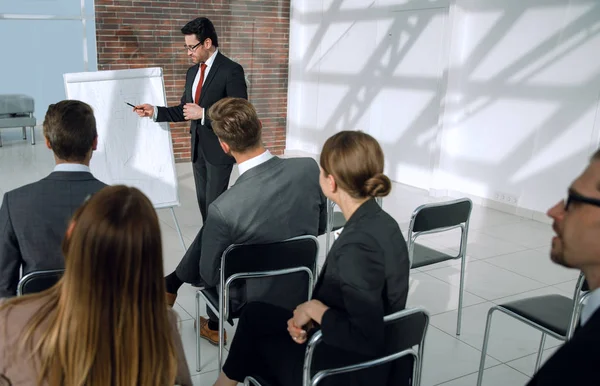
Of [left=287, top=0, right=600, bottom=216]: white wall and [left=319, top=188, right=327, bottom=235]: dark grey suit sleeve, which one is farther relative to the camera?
[left=287, top=0, right=600, bottom=216]: white wall

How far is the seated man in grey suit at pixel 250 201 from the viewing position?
6.96 ft

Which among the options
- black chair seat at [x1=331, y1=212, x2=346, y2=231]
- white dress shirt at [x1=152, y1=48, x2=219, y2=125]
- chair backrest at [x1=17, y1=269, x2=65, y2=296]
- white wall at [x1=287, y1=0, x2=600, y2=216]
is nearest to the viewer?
chair backrest at [x1=17, y1=269, x2=65, y2=296]

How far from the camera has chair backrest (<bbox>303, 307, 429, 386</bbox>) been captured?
1490 millimetres

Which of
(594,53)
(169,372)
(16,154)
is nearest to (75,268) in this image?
Answer: (169,372)

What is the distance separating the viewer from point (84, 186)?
194 cm

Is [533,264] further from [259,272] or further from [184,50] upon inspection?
[184,50]

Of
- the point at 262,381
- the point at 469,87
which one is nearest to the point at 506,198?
the point at 469,87

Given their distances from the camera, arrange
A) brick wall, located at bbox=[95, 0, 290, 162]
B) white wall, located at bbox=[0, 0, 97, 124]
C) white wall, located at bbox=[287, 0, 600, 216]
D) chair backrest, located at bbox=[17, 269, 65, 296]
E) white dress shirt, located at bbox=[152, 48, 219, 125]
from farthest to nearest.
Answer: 1. white wall, located at bbox=[0, 0, 97, 124]
2. brick wall, located at bbox=[95, 0, 290, 162]
3. white wall, located at bbox=[287, 0, 600, 216]
4. white dress shirt, located at bbox=[152, 48, 219, 125]
5. chair backrest, located at bbox=[17, 269, 65, 296]

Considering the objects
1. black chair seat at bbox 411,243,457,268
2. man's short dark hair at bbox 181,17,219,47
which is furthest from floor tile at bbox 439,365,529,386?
man's short dark hair at bbox 181,17,219,47

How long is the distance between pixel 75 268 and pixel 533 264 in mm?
3775

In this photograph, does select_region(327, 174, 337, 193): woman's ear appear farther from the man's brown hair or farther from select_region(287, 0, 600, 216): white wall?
select_region(287, 0, 600, 216): white wall

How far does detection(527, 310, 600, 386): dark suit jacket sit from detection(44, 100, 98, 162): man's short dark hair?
5.50ft

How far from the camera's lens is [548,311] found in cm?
219

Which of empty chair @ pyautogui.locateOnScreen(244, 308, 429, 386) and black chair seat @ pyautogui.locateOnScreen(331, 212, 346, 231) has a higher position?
empty chair @ pyautogui.locateOnScreen(244, 308, 429, 386)
